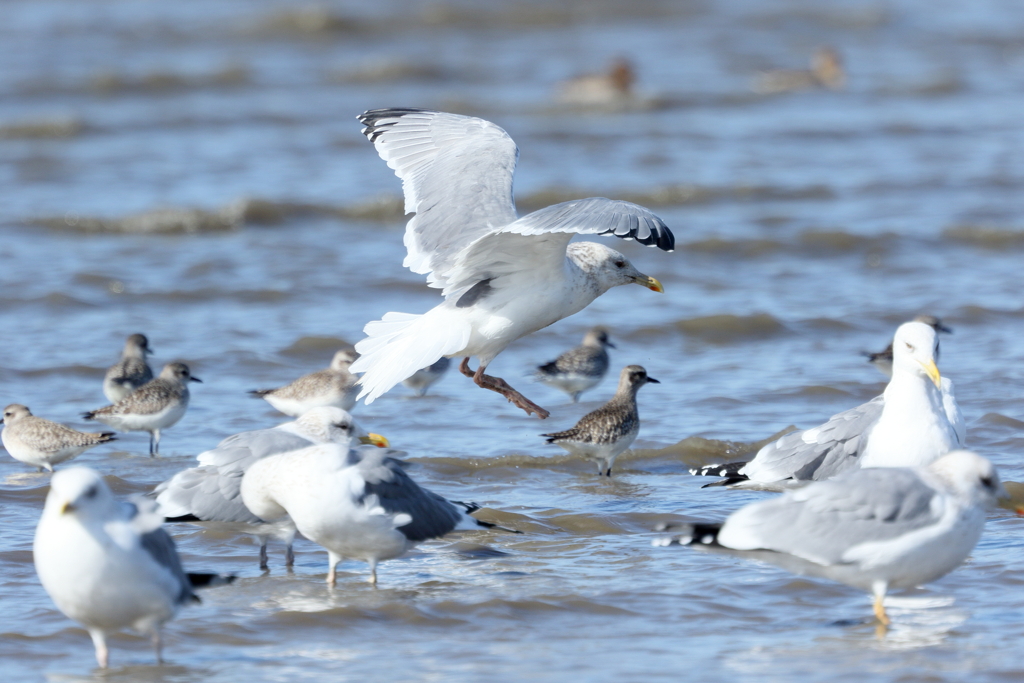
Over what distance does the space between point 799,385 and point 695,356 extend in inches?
47.4

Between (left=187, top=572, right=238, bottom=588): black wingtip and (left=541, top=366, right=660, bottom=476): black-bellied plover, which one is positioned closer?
(left=187, top=572, right=238, bottom=588): black wingtip

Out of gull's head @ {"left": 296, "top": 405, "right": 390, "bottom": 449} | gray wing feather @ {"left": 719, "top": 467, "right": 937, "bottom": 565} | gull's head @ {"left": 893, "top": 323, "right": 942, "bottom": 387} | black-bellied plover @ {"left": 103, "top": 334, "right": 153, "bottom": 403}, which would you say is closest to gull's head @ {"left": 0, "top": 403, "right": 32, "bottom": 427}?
black-bellied plover @ {"left": 103, "top": 334, "right": 153, "bottom": 403}

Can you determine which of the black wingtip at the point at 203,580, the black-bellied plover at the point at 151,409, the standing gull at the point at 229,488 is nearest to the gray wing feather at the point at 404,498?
the standing gull at the point at 229,488

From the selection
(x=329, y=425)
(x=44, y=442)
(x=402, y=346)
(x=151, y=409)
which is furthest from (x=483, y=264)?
(x=44, y=442)

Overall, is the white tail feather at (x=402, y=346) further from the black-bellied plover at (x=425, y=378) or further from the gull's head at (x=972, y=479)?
the gull's head at (x=972, y=479)

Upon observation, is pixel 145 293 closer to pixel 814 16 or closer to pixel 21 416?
pixel 21 416

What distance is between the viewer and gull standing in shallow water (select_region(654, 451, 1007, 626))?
4.62 meters

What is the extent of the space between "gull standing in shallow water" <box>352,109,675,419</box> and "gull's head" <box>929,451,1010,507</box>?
1.89 metres

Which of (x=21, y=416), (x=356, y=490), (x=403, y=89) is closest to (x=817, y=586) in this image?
(x=356, y=490)

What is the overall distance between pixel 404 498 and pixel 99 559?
146cm

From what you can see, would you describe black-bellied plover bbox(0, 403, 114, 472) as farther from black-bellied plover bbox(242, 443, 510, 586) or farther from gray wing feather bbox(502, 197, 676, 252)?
gray wing feather bbox(502, 197, 676, 252)

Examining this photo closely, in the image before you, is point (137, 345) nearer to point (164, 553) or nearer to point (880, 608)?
point (164, 553)

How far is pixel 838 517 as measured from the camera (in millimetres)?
4734

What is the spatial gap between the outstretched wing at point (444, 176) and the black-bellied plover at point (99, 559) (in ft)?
10.5
